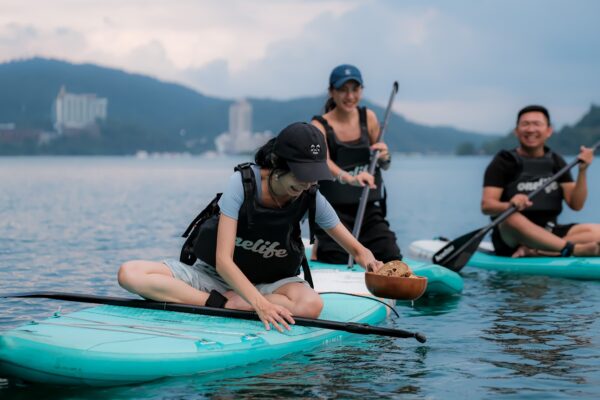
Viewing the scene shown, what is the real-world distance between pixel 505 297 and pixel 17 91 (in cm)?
17960

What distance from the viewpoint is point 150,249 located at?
16.2m

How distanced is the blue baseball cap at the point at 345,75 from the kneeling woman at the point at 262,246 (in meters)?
2.59

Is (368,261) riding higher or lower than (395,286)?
higher

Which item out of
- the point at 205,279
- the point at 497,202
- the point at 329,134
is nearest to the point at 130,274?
the point at 205,279

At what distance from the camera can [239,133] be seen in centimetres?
18362

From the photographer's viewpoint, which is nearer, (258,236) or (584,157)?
(258,236)

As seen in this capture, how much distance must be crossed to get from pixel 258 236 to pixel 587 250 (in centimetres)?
532

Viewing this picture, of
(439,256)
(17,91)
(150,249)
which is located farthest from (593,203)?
(17,91)

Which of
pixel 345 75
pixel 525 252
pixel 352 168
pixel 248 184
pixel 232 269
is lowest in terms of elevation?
pixel 525 252

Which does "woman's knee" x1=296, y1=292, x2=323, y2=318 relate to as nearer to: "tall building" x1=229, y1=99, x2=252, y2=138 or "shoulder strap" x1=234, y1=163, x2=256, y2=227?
"shoulder strap" x1=234, y1=163, x2=256, y2=227

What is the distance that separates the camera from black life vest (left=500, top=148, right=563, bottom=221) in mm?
9969

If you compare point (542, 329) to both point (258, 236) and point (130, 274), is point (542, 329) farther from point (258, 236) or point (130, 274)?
point (130, 274)

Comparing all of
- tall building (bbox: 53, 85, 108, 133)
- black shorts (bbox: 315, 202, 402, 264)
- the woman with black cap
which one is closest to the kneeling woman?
black shorts (bbox: 315, 202, 402, 264)

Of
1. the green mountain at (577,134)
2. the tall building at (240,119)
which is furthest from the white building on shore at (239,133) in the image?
the green mountain at (577,134)
